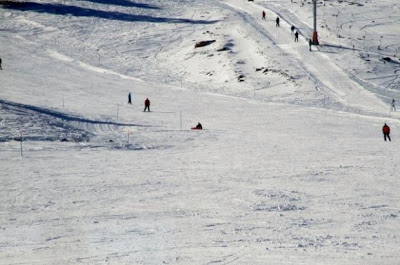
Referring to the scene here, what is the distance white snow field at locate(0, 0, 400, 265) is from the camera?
47.3ft

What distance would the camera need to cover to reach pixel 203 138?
100.0 ft

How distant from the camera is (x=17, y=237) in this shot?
47.2ft

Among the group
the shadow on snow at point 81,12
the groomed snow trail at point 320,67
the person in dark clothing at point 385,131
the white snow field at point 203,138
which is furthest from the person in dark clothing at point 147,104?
the shadow on snow at point 81,12

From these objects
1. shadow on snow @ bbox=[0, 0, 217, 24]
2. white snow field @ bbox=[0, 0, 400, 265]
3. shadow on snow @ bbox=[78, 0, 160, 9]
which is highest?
shadow on snow @ bbox=[78, 0, 160, 9]

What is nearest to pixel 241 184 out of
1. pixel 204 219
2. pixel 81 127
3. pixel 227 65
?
pixel 204 219

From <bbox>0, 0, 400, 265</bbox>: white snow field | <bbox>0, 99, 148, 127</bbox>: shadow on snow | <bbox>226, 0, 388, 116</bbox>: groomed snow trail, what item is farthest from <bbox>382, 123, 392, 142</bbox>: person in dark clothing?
<bbox>0, 99, 148, 127</bbox>: shadow on snow

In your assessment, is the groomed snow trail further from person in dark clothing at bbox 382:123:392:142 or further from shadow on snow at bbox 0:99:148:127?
shadow on snow at bbox 0:99:148:127

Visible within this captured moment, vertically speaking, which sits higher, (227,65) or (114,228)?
(227,65)

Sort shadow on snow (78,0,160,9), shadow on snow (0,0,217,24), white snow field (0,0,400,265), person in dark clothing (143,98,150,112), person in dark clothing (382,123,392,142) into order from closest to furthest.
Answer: white snow field (0,0,400,265) → person in dark clothing (382,123,392,142) → person in dark clothing (143,98,150,112) → shadow on snow (0,0,217,24) → shadow on snow (78,0,160,9)

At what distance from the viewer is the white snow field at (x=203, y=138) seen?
1443 cm

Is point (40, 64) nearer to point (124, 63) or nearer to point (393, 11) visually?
point (124, 63)

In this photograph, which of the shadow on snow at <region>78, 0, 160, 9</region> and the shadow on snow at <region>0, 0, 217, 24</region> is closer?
the shadow on snow at <region>0, 0, 217, 24</region>

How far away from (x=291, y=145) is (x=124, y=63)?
104ft

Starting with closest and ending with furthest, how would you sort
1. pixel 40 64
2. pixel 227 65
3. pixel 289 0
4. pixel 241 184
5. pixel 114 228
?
1. pixel 114 228
2. pixel 241 184
3. pixel 227 65
4. pixel 40 64
5. pixel 289 0
